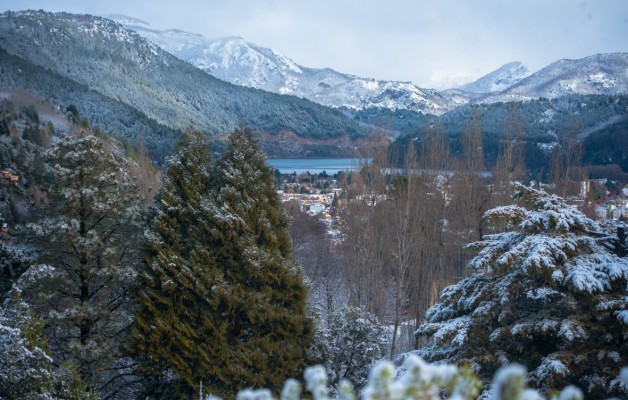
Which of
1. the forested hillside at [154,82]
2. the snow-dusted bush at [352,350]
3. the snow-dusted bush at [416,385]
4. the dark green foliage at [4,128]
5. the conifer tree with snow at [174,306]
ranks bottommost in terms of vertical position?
the snow-dusted bush at [352,350]

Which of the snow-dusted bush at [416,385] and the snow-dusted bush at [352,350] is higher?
the snow-dusted bush at [416,385]

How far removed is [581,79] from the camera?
17362 cm

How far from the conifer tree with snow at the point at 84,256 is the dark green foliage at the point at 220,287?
2.74ft

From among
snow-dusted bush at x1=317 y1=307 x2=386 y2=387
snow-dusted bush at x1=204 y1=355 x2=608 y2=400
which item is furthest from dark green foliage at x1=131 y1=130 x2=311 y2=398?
snow-dusted bush at x1=204 y1=355 x2=608 y2=400

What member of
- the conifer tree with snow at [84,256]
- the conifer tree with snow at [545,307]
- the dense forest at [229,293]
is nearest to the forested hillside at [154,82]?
the dense forest at [229,293]

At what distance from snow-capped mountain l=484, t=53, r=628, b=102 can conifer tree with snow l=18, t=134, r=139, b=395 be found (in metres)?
174

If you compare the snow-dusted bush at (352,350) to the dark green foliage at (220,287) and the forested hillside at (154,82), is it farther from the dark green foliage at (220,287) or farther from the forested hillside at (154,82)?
the forested hillside at (154,82)

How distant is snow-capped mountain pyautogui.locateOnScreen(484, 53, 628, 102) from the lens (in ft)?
546

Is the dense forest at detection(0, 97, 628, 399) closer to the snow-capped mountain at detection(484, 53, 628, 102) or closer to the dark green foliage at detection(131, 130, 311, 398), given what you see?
the dark green foliage at detection(131, 130, 311, 398)

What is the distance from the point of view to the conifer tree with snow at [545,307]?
566cm

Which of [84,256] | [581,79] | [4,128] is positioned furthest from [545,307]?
[581,79]

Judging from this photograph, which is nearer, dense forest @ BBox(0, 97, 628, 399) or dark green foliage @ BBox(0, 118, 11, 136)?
dense forest @ BBox(0, 97, 628, 399)

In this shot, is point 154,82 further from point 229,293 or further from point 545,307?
point 545,307

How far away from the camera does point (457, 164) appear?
1925cm
